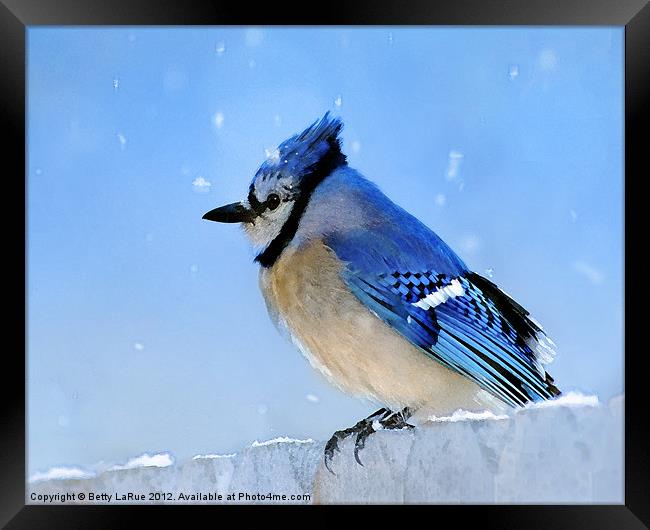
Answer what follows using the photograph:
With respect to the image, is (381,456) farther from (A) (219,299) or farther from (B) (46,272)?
(B) (46,272)

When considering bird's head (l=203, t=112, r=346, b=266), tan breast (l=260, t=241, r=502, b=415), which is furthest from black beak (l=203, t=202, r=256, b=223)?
tan breast (l=260, t=241, r=502, b=415)

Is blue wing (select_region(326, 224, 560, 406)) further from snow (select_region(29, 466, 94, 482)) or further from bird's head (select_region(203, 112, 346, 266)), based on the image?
snow (select_region(29, 466, 94, 482))

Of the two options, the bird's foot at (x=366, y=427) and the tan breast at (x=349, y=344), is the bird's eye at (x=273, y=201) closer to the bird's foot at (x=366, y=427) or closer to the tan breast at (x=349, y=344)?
the tan breast at (x=349, y=344)

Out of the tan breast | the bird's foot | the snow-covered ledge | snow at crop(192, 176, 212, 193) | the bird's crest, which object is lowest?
the snow-covered ledge

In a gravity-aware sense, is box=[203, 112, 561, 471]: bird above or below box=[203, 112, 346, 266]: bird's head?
below

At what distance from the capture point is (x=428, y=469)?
1.54m

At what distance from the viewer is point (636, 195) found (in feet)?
5.06

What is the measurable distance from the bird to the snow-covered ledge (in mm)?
50

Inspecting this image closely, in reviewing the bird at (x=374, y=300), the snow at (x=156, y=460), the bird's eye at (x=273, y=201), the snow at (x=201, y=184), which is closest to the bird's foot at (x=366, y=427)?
the bird at (x=374, y=300)

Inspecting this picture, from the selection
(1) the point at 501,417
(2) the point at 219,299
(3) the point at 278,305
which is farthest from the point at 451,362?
(2) the point at 219,299

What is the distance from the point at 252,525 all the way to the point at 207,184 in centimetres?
76

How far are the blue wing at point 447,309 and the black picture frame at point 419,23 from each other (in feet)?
0.76

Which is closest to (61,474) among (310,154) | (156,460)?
(156,460)

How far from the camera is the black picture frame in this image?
5.03ft
